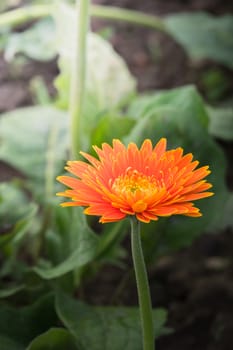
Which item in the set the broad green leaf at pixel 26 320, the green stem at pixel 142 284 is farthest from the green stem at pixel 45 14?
the green stem at pixel 142 284

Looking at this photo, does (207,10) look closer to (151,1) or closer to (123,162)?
(151,1)

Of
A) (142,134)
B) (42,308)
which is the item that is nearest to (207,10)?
(142,134)

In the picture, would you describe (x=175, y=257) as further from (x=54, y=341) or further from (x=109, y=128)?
(x=54, y=341)

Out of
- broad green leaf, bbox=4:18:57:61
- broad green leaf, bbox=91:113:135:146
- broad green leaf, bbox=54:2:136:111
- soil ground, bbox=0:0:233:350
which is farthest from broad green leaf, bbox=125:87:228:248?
broad green leaf, bbox=4:18:57:61

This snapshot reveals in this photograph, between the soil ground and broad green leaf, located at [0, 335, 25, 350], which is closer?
broad green leaf, located at [0, 335, 25, 350]

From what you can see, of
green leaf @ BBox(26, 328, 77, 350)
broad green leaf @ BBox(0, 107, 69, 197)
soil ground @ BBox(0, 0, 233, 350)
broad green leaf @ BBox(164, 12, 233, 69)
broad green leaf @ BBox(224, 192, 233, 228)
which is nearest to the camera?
green leaf @ BBox(26, 328, 77, 350)

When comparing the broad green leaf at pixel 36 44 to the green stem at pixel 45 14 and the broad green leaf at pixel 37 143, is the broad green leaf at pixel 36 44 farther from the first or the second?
the broad green leaf at pixel 37 143

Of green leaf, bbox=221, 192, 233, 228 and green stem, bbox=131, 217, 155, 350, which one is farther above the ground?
green leaf, bbox=221, 192, 233, 228

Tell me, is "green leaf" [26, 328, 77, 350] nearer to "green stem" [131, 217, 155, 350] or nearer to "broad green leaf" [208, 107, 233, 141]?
"green stem" [131, 217, 155, 350]
